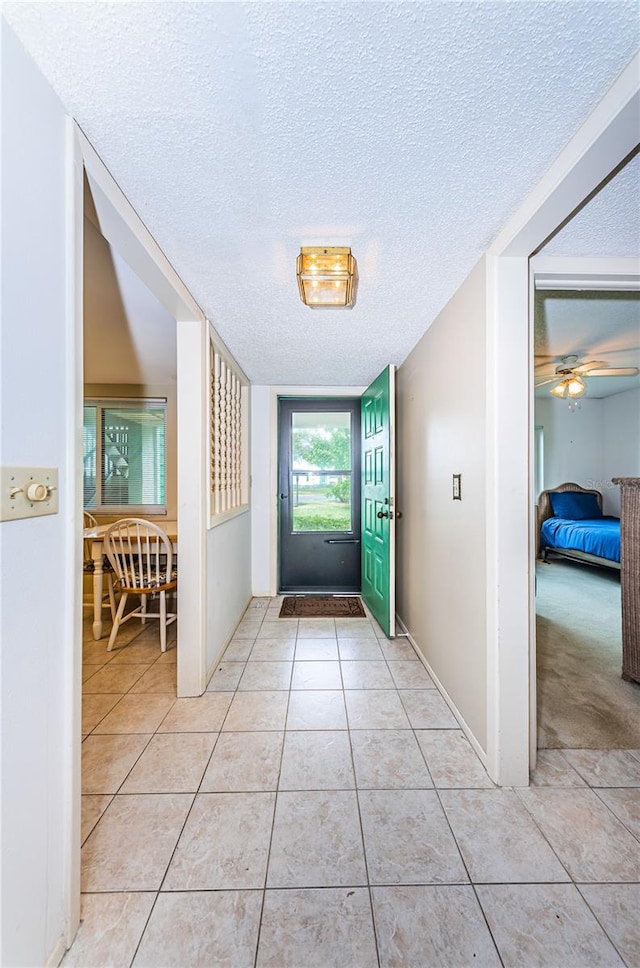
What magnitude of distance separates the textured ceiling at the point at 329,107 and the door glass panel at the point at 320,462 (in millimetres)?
2412

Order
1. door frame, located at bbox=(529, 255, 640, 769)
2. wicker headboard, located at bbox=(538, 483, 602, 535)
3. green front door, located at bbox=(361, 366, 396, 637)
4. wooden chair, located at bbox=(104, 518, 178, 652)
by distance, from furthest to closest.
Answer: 1. wicker headboard, located at bbox=(538, 483, 602, 535)
2. green front door, located at bbox=(361, 366, 396, 637)
3. wooden chair, located at bbox=(104, 518, 178, 652)
4. door frame, located at bbox=(529, 255, 640, 769)

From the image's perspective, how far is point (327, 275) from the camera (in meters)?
1.56

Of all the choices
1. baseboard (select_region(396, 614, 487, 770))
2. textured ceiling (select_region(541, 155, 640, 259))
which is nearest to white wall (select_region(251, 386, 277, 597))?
baseboard (select_region(396, 614, 487, 770))

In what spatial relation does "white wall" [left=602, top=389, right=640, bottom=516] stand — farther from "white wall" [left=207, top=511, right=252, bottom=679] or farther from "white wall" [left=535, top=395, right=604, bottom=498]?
"white wall" [left=207, top=511, right=252, bottom=679]

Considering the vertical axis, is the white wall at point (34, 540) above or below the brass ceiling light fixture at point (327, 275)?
below

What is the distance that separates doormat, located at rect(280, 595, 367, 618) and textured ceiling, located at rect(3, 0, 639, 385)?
2.71 metres

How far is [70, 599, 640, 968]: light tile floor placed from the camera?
0.97 metres

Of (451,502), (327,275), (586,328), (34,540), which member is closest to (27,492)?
(34,540)

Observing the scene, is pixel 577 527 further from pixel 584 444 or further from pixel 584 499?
pixel 584 444

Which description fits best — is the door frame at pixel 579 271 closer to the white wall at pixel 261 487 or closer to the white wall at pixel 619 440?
the white wall at pixel 261 487

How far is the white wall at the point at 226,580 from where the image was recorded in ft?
7.63

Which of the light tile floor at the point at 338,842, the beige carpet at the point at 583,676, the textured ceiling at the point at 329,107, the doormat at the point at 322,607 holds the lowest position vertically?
the beige carpet at the point at 583,676

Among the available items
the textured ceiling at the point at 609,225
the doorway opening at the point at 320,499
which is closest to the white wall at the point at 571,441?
the doorway opening at the point at 320,499

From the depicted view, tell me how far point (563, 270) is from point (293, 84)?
1.28m
